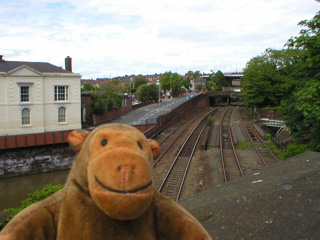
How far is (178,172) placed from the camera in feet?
51.0

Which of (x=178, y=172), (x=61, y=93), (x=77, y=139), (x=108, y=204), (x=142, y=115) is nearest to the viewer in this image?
(x=108, y=204)

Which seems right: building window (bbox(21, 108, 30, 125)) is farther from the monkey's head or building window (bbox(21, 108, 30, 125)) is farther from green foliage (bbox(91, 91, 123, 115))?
the monkey's head

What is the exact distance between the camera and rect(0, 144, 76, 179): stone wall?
830 inches

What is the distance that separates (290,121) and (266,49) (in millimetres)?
28027

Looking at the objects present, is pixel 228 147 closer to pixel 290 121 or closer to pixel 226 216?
pixel 290 121

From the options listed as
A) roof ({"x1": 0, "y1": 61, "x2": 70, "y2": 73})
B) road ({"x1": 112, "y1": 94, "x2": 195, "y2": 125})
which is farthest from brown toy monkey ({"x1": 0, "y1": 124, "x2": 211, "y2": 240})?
road ({"x1": 112, "y1": 94, "x2": 195, "y2": 125})

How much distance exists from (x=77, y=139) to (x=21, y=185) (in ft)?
66.7

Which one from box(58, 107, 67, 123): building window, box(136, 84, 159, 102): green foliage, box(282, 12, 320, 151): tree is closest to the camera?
box(282, 12, 320, 151): tree

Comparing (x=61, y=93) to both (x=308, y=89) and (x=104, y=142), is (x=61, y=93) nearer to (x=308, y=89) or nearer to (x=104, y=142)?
(x=308, y=89)

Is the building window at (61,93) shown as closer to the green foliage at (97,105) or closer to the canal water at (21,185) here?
the green foliage at (97,105)

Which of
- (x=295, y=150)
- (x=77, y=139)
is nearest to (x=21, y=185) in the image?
(x=295, y=150)

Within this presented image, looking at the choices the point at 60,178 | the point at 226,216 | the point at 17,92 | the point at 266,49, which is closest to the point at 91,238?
the point at 226,216

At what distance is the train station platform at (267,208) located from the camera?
21.3ft

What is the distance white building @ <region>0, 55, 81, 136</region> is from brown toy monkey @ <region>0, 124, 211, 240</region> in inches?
931
